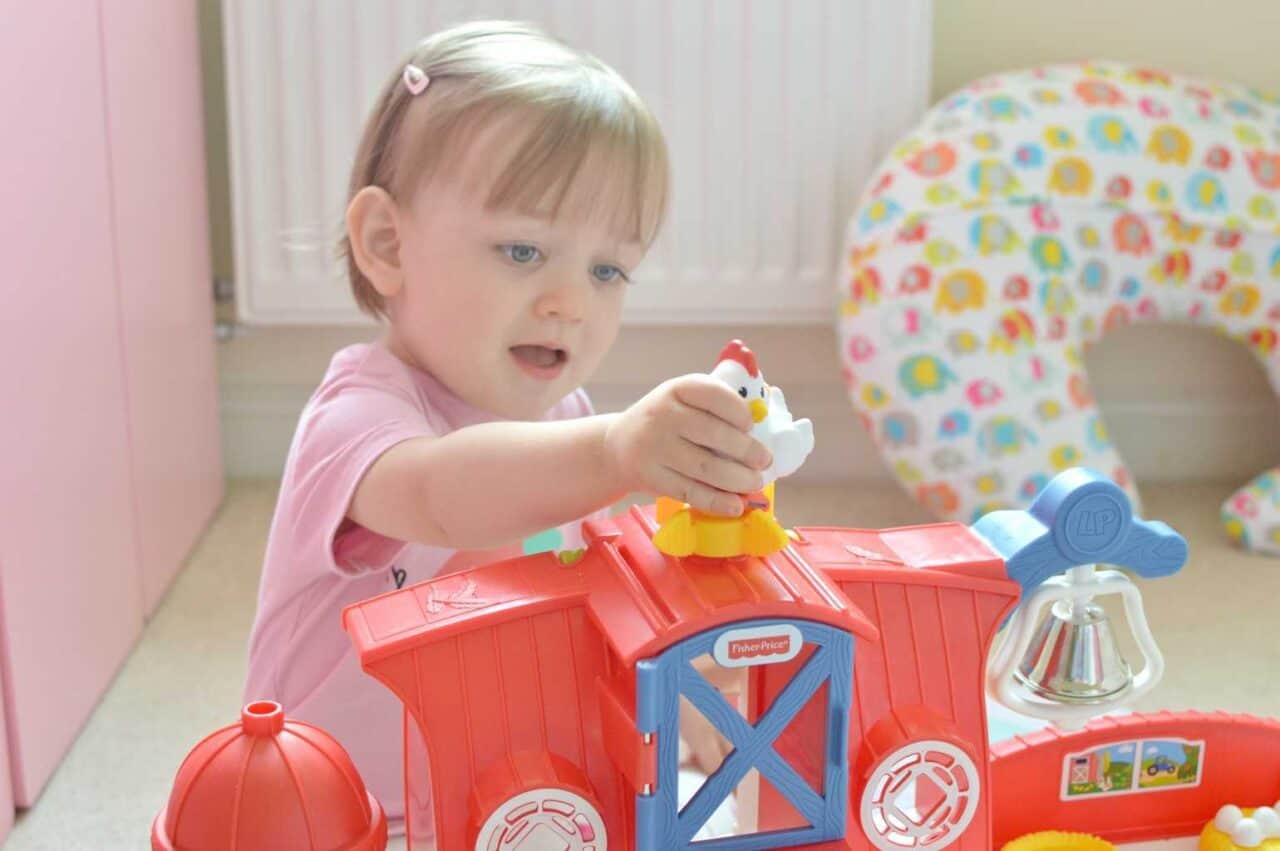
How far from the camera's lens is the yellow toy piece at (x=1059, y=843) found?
74 centimetres

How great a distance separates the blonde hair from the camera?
2.66 feet

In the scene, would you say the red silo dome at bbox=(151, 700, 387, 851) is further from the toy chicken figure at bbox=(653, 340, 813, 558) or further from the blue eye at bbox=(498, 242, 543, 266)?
the blue eye at bbox=(498, 242, 543, 266)

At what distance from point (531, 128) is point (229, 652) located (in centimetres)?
89

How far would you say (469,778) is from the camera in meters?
0.60

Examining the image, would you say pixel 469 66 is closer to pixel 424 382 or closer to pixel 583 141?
pixel 583 141

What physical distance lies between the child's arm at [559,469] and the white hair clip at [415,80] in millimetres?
215

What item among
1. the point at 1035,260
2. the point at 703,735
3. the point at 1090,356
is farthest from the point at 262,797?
the point at 1090,356

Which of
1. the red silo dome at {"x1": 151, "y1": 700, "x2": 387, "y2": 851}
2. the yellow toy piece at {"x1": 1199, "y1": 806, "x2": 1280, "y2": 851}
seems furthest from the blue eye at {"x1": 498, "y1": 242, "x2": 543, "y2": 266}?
the yellow toy piece at {"x1": 1199, "y1": 806, "x2": 1280, "y2": 851}

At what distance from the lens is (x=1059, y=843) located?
745 millimetres

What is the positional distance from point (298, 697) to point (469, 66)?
15.3 inches

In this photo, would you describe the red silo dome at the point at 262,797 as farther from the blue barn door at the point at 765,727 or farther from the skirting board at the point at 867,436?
the skirting board at the point at 867,436

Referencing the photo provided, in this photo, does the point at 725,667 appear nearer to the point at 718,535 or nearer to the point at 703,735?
the point at 718,535

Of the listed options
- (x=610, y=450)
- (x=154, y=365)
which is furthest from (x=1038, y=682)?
(x=154, y=365)

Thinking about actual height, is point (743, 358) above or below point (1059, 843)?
above
